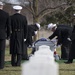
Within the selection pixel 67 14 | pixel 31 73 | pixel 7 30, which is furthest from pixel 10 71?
pixel 67 14

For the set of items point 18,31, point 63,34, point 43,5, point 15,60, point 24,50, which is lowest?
point 15,60

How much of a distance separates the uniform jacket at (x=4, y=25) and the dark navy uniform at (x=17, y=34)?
0.52 m

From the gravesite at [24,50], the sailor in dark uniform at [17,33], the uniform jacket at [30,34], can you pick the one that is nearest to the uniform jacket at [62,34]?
the gravesite at [24,50]

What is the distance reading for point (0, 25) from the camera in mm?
9016

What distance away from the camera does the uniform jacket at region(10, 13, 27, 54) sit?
9.54 m

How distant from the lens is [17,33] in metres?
9.72

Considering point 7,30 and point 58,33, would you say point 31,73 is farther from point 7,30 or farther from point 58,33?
point 58,33

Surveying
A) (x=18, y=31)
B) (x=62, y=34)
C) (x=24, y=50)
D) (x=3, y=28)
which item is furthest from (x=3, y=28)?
(x=62, y=34)

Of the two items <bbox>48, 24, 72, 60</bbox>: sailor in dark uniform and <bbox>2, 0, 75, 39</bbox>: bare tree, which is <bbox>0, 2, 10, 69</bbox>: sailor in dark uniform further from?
<bbox>2, 0, 75, 39</bbox>: bare tree

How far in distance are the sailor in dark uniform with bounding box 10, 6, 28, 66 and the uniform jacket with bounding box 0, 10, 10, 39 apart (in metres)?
0.52

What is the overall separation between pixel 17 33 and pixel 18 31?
0.09 metres

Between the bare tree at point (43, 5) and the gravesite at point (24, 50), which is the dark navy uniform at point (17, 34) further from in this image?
the bare tree at point (43, 5)

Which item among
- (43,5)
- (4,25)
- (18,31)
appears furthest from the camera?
(43,5)

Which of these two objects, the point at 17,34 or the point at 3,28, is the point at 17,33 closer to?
the point at 17,34
